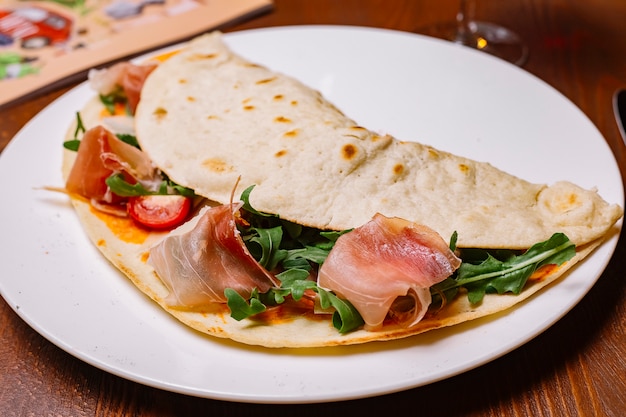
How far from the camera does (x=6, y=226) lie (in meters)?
2.77

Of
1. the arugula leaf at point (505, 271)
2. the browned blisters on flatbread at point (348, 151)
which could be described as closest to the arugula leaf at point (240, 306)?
the arugula leaf at point (505, 271)

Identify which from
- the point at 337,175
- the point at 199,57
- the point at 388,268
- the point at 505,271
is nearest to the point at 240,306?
the point at 388,268

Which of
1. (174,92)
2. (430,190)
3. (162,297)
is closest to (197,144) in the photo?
(174,92)

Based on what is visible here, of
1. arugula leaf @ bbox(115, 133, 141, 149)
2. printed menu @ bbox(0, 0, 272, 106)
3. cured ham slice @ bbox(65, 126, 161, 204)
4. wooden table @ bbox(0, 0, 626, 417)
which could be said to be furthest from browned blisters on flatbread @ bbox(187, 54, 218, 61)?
wooden table @ bbox(0, 0, 626, 417)

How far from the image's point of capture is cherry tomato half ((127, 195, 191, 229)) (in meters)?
2.74

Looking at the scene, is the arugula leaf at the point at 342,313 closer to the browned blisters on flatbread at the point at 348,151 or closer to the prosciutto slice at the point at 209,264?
the prosciutto slice at the point at 209,264

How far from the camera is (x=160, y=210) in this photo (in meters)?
A: 2.78

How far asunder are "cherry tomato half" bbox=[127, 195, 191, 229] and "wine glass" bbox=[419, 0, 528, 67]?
2.58m

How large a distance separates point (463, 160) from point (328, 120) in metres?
0.59

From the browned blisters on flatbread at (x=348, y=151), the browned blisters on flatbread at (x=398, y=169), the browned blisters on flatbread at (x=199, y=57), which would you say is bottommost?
the browned blisters on flatbread at (x=199, y=57)

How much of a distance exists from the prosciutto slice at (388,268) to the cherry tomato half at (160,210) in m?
0.79

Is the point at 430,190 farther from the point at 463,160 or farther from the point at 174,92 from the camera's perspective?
the point at 174,92

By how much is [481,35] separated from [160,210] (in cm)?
286

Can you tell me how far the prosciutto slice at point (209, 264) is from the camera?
2307 millimetres
